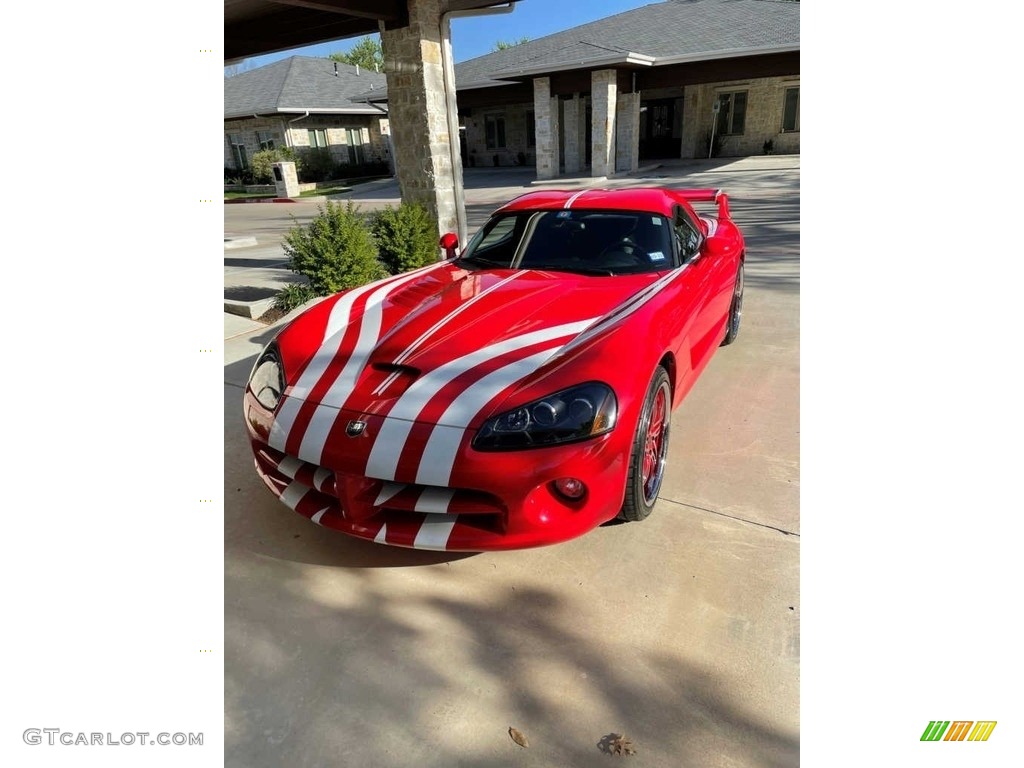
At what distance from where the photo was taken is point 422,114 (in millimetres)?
7047

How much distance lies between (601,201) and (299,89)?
26.4m

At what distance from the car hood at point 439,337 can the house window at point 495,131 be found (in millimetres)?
25120

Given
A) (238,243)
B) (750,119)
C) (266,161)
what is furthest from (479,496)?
(266,161)

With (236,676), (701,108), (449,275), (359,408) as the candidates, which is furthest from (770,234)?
(701,108)

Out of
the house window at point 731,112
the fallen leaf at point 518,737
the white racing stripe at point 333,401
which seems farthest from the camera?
the house window at point 731,112

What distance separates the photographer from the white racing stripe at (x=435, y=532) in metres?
2.05

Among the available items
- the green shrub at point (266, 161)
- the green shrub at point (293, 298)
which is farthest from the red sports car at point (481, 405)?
the green shrub at point (266, 161)

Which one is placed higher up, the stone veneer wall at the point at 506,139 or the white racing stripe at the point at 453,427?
the stone veneer wall at the point at 506,139

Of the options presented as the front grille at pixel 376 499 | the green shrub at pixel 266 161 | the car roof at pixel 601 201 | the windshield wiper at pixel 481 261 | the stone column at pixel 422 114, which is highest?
the green shrub at pixel 266 161

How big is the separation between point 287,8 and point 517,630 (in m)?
8.56

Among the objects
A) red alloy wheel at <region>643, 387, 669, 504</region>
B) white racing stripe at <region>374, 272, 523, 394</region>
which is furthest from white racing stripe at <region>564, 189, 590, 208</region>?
red alloy wheel at <region>643, 387, 669, 504</region>

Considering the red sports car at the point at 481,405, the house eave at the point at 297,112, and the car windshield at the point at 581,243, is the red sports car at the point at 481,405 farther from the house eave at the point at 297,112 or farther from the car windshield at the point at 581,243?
the house eave at the point at 297,112

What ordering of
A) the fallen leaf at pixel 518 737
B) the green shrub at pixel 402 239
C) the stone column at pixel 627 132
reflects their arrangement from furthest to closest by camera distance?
the stone column at pixel 627 132, the green shrub at pixel 402 239, the fallen leaf at pixel 518 737
